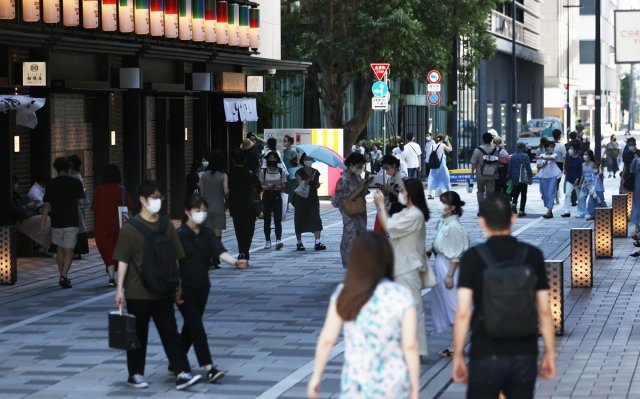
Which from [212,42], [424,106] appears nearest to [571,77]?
[424,106]

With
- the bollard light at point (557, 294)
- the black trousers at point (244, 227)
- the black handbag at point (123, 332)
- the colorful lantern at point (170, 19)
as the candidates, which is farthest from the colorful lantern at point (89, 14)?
the black handbag at point (123, 332)

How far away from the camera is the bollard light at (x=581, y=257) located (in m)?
17.7

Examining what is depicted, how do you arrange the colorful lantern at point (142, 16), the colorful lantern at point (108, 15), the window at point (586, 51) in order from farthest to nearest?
the window at point (586, 51) < the colorful lantern at point (142, 16) < the colorful lantern at point (108, 15)

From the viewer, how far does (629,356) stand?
40.8 feet

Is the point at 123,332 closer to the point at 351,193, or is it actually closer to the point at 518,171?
the point at 351,193

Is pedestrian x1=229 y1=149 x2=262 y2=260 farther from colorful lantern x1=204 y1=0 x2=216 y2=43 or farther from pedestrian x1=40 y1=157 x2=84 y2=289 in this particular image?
colorful lantern x1=204 y1=0 x2=216 y2=43

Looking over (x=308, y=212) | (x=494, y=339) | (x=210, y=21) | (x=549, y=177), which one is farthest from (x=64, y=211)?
(x=549, y=177)

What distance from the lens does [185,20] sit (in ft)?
96.2

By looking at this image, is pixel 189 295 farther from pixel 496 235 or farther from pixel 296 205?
pixel 296 205

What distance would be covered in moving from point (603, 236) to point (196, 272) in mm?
11875

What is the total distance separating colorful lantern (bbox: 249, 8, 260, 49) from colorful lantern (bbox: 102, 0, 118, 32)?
8388mm

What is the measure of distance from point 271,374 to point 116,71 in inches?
623

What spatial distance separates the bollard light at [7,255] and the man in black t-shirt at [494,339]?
1197cm

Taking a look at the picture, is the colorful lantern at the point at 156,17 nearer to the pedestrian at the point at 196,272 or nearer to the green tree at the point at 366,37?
the green tree at the point at 366,37
